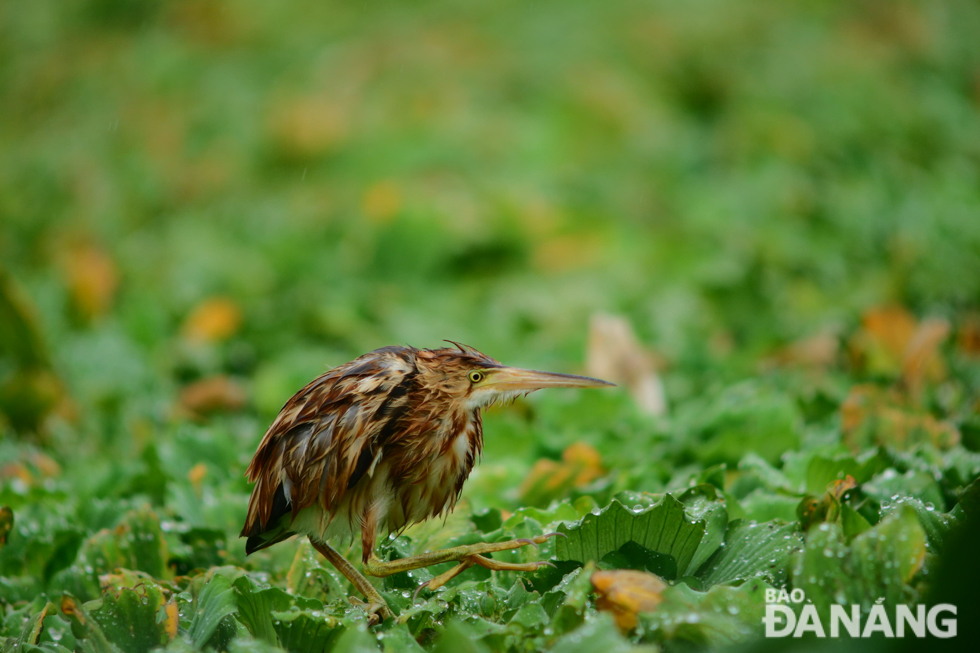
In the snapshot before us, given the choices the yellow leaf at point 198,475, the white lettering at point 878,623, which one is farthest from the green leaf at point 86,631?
the white lettering at point 878,623

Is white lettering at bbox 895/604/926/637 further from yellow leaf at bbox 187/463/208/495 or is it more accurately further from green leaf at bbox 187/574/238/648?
yellow leaf at bbox 187/463/208/495

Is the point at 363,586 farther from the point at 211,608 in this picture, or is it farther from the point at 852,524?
the point at 852,524

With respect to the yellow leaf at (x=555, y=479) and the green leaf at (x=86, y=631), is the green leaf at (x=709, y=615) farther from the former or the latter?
the green leaf at (x=86, y=631)

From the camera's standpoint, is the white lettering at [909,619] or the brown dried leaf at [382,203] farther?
the brown dried leaf at [382,203]

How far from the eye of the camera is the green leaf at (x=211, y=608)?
1.90m

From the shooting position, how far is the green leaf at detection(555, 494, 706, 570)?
1923 millimetres

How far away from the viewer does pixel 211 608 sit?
6.42 ft

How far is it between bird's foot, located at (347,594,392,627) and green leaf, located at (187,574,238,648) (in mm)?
266

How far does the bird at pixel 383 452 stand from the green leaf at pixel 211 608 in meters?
0.15

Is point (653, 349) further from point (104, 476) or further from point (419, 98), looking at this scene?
point (419, 98)

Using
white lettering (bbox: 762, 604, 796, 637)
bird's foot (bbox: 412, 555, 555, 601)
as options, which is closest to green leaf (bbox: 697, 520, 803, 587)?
white lettering (bbox: 762, 604, 796, 637)

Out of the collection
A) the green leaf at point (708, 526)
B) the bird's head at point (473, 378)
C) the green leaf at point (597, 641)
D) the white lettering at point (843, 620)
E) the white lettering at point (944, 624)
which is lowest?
the green leaf at point (708, 526)

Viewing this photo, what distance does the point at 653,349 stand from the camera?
4.14 m

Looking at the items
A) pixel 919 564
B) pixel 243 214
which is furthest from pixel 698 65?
pixel 919 564
